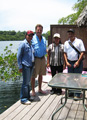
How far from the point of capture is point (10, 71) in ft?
28.3

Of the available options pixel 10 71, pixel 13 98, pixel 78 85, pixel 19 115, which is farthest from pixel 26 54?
pixel 10 71

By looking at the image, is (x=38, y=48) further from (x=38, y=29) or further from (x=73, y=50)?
(x=73, y=50)

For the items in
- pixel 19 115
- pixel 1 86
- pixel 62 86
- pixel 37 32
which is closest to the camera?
pixel 62 86

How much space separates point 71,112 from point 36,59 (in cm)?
139

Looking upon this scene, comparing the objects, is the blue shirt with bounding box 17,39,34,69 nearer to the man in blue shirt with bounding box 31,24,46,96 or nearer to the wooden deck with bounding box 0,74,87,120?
the man in blue shirt with bounding box 31,24,46,96

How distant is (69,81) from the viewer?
3.26 m

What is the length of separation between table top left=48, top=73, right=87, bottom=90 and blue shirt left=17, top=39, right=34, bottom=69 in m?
0.76

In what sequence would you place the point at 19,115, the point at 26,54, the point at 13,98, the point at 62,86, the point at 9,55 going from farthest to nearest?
1. the point at 9,55
2. the point at 13,98
3. the point at 26,54
4. the point at 19,115
5. the point at 62,86

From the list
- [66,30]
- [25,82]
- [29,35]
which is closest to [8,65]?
[66,30]

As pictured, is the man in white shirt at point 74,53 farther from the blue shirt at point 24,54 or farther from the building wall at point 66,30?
the building wall at point 66,30

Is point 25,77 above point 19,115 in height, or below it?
above

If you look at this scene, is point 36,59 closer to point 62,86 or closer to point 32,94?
point 32,94

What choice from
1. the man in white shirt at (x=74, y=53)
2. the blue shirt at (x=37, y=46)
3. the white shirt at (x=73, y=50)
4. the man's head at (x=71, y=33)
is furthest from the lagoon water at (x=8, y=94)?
the man's head at (x=71, y=33)

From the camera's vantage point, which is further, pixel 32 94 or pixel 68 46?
pixel 32 94
